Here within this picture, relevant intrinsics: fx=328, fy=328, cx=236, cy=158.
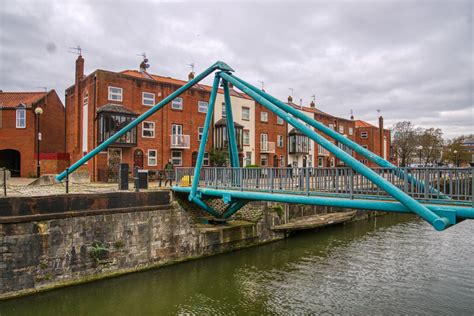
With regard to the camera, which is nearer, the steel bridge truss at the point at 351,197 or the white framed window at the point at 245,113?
the steel bridge truss at the point at 351,197

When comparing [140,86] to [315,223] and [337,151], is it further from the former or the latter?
[337,151]

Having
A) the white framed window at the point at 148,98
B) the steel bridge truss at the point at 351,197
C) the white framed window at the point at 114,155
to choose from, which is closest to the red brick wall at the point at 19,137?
the white framed window at the point at 114,155

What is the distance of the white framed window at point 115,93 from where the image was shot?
2323 centimetres

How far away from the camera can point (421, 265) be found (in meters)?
13.7

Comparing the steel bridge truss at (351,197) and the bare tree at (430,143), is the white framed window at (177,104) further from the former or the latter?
the bare tree at (430,143)

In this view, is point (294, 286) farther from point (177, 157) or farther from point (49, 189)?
point (177, 157)

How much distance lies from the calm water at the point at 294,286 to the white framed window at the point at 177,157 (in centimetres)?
1204

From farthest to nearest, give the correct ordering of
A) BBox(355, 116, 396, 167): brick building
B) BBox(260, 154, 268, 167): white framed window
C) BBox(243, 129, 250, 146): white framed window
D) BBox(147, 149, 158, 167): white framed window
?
BBox(355, 116, 396, 167): brick building < BBox(260, 154, 268, 167): white framed window < BBox(243, 129, 250, 146): white framed window < BBox(147, 149, 158, 167): white framed window

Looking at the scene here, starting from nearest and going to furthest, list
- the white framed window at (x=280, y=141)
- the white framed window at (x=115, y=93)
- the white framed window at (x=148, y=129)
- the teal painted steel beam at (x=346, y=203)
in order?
the teal painted steel beam at (x=346, y=203) < the white framed window at (x=115, y=93) < the white framed window at (x=148, y=129) < the white framed window at (x=280, y=141)

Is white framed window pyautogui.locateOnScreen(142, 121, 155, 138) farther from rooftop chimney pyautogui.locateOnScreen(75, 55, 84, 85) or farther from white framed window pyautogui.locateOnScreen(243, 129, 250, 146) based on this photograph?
white framed window pyautogui.locateOnScreen(243, 129, 250, 146)

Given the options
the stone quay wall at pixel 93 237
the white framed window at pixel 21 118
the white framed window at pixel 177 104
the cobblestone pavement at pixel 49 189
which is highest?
the white framed window at pixel 177 104

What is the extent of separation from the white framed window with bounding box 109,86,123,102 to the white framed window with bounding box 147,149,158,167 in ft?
14.3

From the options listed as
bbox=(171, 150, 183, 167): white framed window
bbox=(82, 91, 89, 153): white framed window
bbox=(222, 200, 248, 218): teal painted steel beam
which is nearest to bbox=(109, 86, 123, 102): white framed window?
bbox=(82, 91, 89, 153): white framed window

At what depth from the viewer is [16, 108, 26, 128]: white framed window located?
26734 mm
